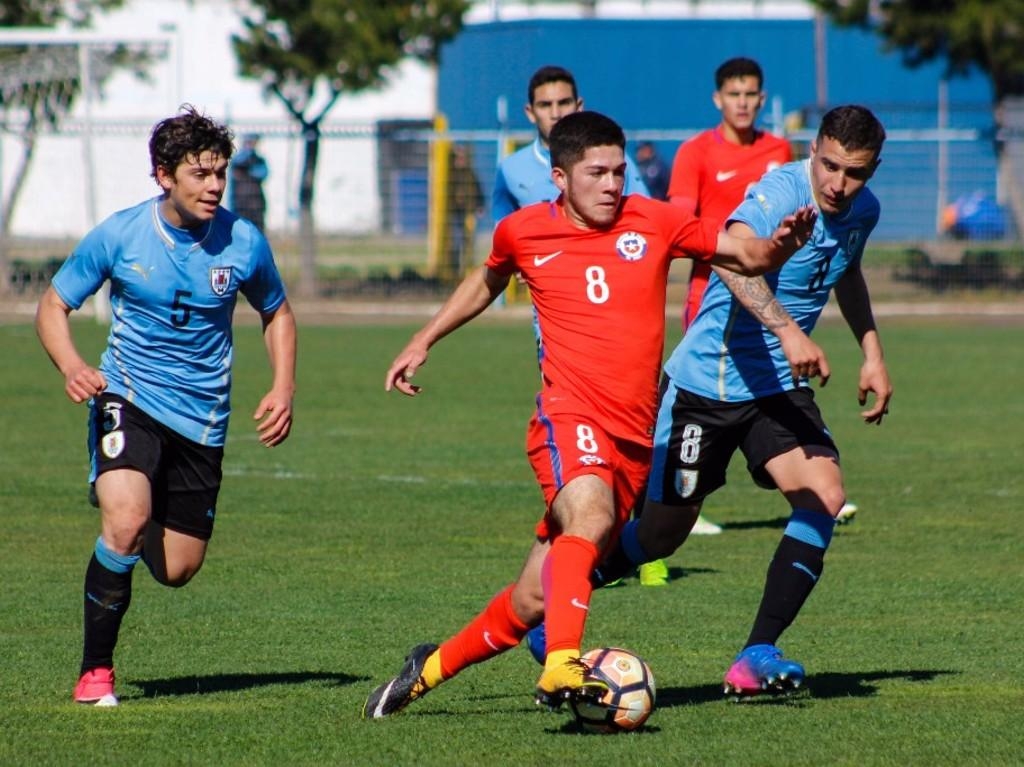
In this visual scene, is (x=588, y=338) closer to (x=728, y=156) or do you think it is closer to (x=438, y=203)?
(x=728, y=156)

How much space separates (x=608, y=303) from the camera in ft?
19.4

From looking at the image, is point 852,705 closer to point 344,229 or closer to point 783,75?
point 344,229

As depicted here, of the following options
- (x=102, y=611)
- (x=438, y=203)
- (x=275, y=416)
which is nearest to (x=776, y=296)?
(x=275, y=416)

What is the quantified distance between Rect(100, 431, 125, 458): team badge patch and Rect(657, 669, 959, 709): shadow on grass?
203cm

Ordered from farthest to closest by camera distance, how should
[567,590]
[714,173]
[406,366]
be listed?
[714,173]
[406,366]
[567,590]

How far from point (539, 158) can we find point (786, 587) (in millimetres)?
3881

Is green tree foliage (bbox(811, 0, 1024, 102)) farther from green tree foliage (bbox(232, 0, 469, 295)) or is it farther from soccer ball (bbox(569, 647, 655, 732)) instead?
soccer ball (bbox(569, 647, 655, 732))

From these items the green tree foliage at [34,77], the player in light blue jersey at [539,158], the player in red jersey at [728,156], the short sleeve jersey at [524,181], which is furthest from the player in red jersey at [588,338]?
the green tree foliage at [34,77]

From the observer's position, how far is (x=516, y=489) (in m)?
11.6

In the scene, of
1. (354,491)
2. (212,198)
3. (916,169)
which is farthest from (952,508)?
(916,169)

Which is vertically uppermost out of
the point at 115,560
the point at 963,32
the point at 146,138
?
the point at 963,32

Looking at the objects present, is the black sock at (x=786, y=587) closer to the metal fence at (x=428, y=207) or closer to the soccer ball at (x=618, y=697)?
the soccer ball at (x=618, y=697)

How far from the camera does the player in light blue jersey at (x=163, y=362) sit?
6.25 m

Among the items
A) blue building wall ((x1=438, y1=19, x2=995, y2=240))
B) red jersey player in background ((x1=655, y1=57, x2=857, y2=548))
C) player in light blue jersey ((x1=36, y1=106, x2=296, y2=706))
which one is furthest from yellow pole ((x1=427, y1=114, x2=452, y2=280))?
player in light blue jersey ((x1=36, y1=106, x2=296, y2=706))
